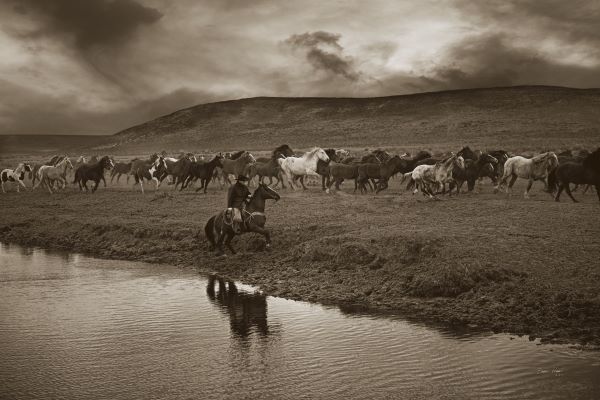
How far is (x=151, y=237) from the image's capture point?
62.7 ft

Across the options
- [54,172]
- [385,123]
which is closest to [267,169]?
[54,172]

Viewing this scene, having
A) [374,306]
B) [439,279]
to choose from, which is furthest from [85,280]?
[439,279]

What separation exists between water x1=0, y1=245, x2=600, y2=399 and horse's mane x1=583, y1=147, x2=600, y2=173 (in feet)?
36.1

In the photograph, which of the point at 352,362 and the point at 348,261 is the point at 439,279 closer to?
the point at 348,261

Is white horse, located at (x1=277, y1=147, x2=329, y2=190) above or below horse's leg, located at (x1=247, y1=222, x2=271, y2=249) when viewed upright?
above

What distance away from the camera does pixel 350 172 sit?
27.4 meters

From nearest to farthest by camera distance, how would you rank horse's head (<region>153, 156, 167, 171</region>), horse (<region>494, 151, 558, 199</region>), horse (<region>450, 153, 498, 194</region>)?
horse (<region>494, 151, 558, 199</region>) < horse (<region>450, 153, 498, 194</region>) < horse's head (<region>153, 156, 167, 171</region>)

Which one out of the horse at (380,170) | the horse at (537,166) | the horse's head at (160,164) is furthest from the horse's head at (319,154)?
the horse's head at (160,164)

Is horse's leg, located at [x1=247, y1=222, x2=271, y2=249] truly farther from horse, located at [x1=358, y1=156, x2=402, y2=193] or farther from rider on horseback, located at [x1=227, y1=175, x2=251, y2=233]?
horse, located at [x1=358, y1=156, x2=402, y2=193]

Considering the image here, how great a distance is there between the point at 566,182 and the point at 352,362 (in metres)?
14.8

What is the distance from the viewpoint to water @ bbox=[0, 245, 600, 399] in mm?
7906

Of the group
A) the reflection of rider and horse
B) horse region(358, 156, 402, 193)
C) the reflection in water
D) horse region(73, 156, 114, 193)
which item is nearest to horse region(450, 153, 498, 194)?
the reflection of rider and horse

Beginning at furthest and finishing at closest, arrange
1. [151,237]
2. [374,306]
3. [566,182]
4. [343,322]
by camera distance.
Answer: [566,182] → [151,237] → [374,306] → [343,322]

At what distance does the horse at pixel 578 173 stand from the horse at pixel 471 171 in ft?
10.8
